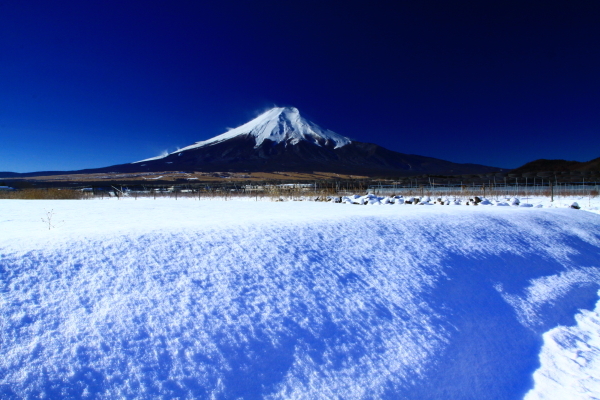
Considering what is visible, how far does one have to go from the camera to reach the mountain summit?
138 m

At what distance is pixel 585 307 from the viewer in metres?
5.08

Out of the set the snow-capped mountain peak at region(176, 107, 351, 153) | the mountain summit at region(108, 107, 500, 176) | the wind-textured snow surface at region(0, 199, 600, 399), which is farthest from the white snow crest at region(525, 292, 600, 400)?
the snow-capped mountain peak at region(176, 107, 351, 153)

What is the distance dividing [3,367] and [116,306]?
941 millimetres

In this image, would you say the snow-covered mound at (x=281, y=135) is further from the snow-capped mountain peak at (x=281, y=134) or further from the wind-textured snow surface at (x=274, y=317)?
the wind-textured snow surface at (x=274, y=317)

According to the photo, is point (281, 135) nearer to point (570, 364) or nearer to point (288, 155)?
point (288, 155)

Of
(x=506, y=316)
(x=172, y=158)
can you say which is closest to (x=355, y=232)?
(x=506, y=316)

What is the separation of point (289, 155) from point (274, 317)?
482 feet

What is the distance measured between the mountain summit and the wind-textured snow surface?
115173mm

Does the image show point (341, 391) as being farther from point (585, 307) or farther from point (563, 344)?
point (585, 307)

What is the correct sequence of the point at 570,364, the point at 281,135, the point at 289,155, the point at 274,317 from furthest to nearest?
1. the point at 281,135
2. the point at 289,155
3. the point at 570,364
4. the point at 274,317

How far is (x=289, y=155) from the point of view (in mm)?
149250

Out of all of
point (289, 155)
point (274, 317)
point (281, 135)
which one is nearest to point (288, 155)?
point (289, 155)

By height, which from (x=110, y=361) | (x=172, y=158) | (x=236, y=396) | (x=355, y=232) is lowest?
(x=236, y=396)

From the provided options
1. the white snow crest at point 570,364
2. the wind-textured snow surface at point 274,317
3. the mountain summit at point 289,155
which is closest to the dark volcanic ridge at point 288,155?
the mountain summit at point 289,155
